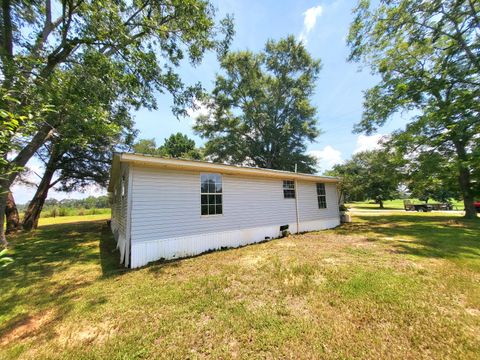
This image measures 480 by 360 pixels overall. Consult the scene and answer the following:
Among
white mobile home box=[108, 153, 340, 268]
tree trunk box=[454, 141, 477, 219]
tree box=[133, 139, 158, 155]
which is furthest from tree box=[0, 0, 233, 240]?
tree box=[133, 139, 158, 155]

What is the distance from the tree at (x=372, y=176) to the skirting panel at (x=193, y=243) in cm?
920

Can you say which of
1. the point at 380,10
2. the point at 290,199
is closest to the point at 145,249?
the point at 290,199

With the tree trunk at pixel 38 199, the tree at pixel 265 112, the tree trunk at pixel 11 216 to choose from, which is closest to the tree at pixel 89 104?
the tree trunk at pixel 38 199

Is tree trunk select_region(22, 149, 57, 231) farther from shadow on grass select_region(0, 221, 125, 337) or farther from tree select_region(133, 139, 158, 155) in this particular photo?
tree select_region(133, 139, 158, 155)

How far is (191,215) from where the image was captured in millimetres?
6629

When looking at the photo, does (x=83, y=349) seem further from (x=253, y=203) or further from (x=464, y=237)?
(x=464, y=237)

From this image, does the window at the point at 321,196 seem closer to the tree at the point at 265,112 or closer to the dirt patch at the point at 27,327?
the tree at the point at 265,112

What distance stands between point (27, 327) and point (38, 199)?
53.2 ft

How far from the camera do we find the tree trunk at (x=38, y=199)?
45.4 ft

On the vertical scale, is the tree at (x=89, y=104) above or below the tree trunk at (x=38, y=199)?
above

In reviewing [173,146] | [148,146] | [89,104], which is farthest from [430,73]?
[148,146]

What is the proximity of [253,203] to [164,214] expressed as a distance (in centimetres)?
376

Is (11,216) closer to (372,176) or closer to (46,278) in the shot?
(46,278)

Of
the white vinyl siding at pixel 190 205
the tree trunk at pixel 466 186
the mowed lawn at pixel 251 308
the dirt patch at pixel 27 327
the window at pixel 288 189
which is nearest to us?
the mowed lawn at pixel 251 308
